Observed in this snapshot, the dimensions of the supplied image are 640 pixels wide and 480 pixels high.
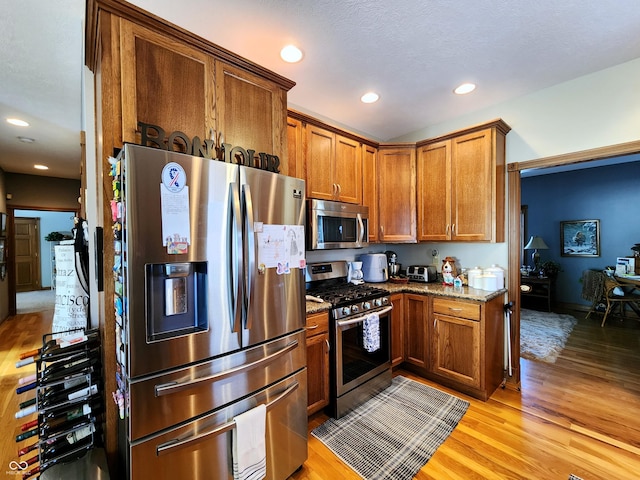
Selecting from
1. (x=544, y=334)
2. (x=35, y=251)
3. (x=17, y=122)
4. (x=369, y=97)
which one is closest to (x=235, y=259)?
(x=369, y=97)

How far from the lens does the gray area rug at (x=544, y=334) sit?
3406 mm

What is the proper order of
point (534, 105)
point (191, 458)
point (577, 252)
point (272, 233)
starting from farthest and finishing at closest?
1. point (577, 252)
2. point (534, 105)
3. point (272, 233)
4. point (191, 458)

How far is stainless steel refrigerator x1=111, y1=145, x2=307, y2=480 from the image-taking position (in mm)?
1139

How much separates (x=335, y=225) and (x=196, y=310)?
Result: 1.58 m

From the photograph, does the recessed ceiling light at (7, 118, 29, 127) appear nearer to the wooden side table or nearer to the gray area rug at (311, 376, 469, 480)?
the gray area rug at (311, 376, 469, 480)

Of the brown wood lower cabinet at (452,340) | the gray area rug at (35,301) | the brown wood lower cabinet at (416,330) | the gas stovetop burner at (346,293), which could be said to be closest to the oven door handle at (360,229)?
the gas stovetop burner at (346,293)

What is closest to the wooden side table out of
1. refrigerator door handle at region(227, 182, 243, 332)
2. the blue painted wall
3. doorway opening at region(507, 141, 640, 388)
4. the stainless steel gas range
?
the blue painted wall

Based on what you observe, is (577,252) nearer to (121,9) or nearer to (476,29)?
(476,29)

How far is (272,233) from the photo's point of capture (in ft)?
5.16

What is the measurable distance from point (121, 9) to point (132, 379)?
166 centimetres

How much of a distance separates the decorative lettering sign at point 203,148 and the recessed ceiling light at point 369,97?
1371mm

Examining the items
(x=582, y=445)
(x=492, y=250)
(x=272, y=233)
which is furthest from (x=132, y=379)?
(x=492, y=250)

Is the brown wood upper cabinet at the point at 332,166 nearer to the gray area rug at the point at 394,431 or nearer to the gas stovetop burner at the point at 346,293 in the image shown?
the gas stovetop burner at the point at 346,293

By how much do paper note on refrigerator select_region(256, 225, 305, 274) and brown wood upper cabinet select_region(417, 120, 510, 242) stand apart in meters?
1.93
